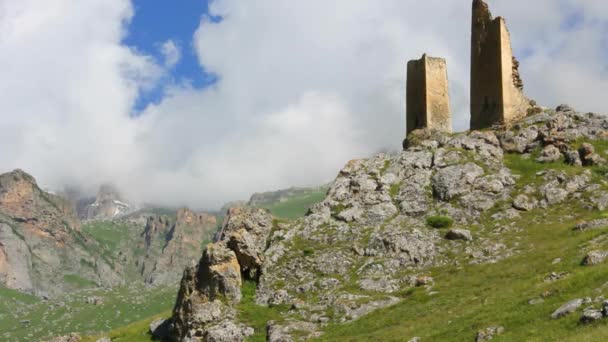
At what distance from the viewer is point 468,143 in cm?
7019

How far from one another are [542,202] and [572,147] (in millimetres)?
10649

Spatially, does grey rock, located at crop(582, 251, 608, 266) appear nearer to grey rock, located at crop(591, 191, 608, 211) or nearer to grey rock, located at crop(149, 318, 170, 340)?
grey rock, located at crop(591, 191, 608, 211)

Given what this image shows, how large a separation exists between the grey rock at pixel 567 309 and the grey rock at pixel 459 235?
24.2 meters

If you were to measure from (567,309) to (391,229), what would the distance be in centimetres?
2851

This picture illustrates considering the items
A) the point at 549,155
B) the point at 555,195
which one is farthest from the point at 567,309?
the point at 549,155

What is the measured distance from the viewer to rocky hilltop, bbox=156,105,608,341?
50.6 meters

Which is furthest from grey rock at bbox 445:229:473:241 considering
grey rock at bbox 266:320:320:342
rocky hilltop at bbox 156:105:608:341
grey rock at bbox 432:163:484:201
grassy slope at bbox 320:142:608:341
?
grey rock at bbox 266:320:320:342

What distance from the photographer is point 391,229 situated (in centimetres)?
5859

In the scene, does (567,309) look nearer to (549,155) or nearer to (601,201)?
(601,201)

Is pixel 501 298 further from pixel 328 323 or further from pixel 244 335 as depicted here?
pixel 244 335

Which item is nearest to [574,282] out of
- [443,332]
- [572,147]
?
[443,332]

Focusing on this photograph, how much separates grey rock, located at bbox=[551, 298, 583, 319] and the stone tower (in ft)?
148

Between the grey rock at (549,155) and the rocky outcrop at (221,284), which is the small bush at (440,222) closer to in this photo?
the grey rock at (549,155)

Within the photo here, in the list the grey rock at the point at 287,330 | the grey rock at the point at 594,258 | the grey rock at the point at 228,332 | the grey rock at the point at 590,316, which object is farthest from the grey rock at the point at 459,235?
the grey rock at the point at 590,316
